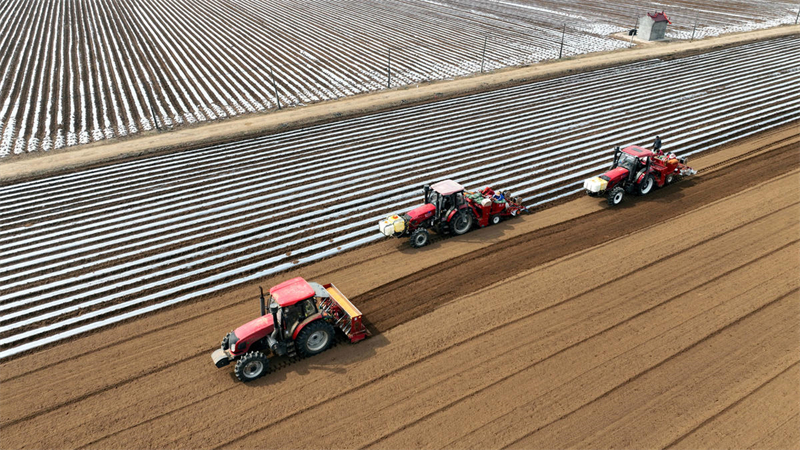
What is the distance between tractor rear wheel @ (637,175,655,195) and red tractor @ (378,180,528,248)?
482 centimetres

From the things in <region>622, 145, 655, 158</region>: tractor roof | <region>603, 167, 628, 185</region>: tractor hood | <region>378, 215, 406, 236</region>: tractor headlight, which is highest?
<region>622, 145, 655, 158</region>: tractor roof

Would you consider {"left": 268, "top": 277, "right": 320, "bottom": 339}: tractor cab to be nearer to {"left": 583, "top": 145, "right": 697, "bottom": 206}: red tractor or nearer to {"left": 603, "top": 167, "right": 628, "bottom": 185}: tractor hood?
{"left": 583, "top": 145, "right": 697, "bottom": 206}: red tractor

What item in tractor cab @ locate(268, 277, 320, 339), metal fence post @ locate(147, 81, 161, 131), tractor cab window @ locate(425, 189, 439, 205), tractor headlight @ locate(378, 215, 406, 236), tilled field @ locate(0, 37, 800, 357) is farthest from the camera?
metal fence post @ locate(147, 81, 161, 131)

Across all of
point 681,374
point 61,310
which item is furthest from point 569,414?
point 61,310

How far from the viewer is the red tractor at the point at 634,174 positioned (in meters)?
15.8

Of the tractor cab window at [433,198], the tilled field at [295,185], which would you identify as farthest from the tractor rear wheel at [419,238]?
the tilled field at [295,185]

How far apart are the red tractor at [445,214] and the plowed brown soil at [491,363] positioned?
0.56 metres

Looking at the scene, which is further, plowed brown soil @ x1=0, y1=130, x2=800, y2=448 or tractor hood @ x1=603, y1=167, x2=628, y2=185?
tractor hood @ x1=603, y1=167, x2=628, y2=185

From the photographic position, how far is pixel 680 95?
25.2 metres

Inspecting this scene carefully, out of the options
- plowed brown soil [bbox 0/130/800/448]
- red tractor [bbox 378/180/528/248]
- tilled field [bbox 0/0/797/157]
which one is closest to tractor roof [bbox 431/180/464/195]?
red tractor [bbox 378/180/528/248]

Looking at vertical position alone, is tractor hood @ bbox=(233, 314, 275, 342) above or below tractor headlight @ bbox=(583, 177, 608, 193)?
below

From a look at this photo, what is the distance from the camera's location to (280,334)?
392 inches

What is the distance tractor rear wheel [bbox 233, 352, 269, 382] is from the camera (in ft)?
31.4

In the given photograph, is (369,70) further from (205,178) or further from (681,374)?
(681,374)
